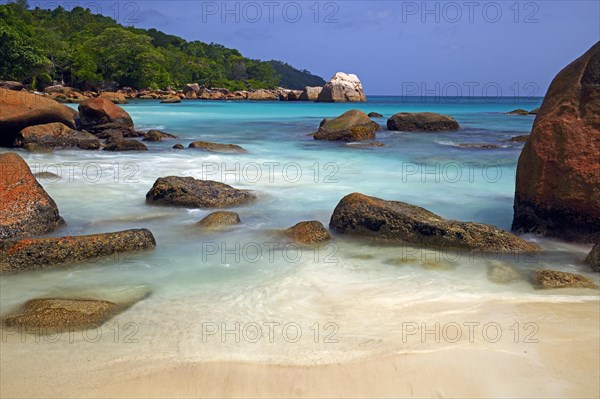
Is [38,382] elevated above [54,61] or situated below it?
below

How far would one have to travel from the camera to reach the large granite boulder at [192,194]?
6020 millimetres

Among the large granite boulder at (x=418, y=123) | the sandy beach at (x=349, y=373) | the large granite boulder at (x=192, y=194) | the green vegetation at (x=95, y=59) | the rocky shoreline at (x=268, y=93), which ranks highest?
the green vegetation at (x=95, y=59)

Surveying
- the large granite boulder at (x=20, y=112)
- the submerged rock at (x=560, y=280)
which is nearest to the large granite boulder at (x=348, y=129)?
the large granite boulder at (x=20, y=112)

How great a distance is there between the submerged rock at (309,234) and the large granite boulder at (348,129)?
1049 centimetres

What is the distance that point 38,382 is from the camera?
2391 mm

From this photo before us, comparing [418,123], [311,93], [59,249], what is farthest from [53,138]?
[311,93]

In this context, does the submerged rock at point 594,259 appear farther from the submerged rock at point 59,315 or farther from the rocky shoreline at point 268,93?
the rocky shoreline at point 268,93

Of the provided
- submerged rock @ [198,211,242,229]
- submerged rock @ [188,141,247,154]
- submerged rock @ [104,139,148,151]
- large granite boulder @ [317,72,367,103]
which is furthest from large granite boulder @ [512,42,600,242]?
large granite boulder @ [317,72,367,103]

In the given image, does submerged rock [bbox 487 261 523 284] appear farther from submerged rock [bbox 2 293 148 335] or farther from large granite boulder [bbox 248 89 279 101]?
large granite boulder [bbox 248 89 279 101]

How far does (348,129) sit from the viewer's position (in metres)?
15.4

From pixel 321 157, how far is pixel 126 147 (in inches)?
177

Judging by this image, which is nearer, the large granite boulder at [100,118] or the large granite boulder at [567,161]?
the large granite boulder at [567,161]

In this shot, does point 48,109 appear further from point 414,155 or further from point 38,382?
point 38,382

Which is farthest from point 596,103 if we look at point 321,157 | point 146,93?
point 146,93
